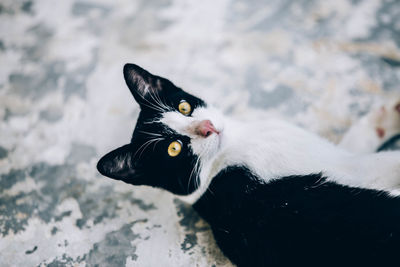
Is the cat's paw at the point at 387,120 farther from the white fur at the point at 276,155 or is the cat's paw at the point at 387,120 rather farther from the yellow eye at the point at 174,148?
the yellow eye at the point at 174,148

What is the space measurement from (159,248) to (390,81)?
1568mm

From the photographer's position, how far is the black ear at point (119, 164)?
127 centimetres

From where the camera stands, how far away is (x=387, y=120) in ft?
5.22

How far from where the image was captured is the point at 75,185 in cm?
166

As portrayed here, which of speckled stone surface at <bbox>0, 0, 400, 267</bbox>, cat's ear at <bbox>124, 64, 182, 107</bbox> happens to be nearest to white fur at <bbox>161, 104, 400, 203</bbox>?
cat's ear at <bbox>124, 64, 182, 107</bbox>

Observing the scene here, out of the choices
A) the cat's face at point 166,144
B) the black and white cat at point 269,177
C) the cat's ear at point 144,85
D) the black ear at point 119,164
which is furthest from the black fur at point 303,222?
the cat's ear at point 144,85

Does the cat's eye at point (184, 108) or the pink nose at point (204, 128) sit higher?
the pink nose at point (204, 128)

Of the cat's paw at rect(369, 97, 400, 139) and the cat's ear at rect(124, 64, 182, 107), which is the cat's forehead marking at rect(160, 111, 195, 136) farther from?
the cat's paw at rect(369, 97, 400, 139)

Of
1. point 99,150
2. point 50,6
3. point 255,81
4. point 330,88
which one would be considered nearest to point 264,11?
point 255,81

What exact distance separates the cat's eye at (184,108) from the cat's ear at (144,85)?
0.34 feet

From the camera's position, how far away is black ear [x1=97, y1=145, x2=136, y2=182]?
1.27 meters

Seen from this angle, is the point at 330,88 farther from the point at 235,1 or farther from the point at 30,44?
the point at 30,44

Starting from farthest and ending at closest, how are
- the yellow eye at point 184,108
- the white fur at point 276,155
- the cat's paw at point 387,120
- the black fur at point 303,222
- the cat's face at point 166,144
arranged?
the cat's paw at point 387,120 < the yellow eye at point 184,108 < the cat's face at point 166,144 < the white fur at point 276,155 < the black fur at point 303,222

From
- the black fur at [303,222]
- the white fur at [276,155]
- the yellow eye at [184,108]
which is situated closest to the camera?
the black fur at [303,222]
